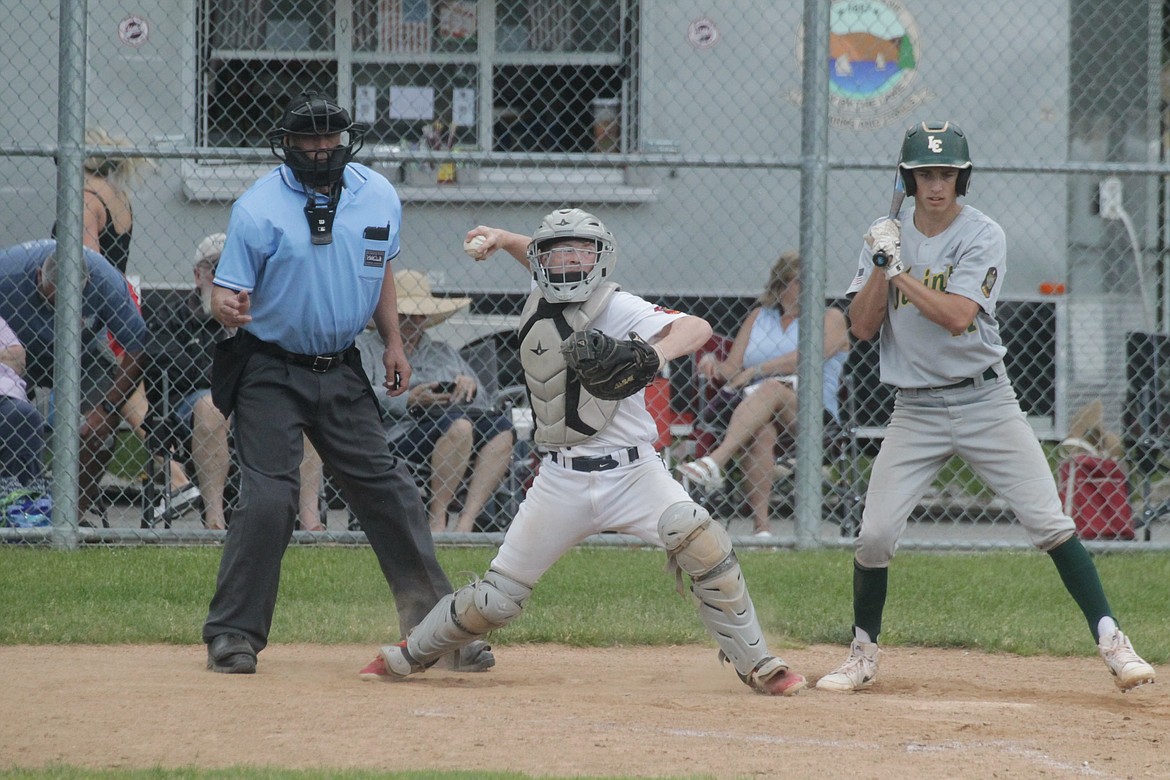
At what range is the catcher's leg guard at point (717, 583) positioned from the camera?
4703mm

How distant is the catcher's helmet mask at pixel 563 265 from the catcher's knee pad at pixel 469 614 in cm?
94

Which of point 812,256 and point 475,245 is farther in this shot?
point 812,256

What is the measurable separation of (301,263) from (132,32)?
4.87 metres

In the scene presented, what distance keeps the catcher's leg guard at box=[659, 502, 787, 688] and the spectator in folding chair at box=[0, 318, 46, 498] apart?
421 cm

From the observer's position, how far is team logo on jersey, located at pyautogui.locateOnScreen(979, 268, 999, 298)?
4.97m

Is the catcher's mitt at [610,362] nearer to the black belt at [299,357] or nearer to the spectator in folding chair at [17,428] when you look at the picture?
the black belt at [299,357]

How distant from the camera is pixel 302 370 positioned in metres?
5.32

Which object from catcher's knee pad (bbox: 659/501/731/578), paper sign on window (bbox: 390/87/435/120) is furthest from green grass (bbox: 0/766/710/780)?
paper sign on window (bbox: 390/87/435/120)

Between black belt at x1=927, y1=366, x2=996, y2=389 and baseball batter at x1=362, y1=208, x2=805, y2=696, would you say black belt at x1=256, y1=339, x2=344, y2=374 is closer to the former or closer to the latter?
baseball batter at x1=362, y1=208, x2=805, y2=696

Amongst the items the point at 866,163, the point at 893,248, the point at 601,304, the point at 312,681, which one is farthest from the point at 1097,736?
the point at 866,163

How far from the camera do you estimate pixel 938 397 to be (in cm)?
513

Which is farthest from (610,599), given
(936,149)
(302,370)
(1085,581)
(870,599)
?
(936,149)

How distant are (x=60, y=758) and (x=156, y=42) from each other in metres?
6.43

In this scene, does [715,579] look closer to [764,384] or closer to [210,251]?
[764,384]
